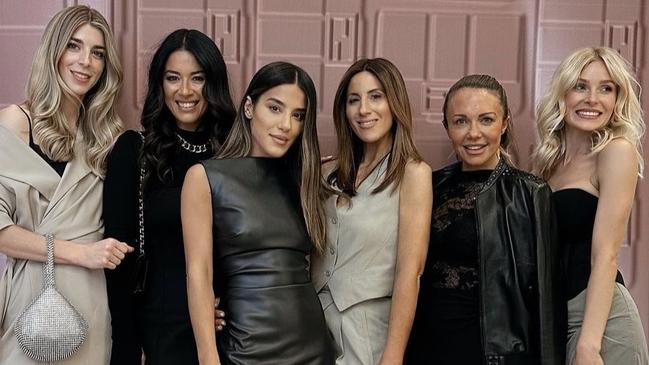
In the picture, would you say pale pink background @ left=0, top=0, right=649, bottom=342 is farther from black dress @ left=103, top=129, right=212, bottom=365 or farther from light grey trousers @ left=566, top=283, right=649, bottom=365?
light grey trousers @ left=566, top=283, right=649, bottom=365

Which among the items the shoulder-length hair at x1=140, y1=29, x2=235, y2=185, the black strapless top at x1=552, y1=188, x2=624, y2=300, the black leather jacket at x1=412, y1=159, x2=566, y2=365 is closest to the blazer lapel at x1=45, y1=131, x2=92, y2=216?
the shoulder-length hair at x1=140, y1=29, x2=235, y2=185

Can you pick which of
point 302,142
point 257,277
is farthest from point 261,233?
point 302,142

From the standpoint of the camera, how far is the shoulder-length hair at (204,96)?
8.75 ft

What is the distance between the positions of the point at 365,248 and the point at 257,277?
413 millimetres

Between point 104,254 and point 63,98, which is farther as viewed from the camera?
point 63,98

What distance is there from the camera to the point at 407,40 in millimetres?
3129

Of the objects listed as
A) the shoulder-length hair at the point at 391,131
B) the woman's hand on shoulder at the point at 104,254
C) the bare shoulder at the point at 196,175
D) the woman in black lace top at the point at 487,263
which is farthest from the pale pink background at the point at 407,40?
the bare shoulder at the point at 196,175

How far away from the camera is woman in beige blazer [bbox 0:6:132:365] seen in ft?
8.02

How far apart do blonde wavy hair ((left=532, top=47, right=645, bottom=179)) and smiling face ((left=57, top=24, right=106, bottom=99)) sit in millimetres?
1728

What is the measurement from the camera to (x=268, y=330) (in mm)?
2234

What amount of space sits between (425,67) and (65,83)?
1.50m

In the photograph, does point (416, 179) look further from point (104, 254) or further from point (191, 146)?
point (104, 254)

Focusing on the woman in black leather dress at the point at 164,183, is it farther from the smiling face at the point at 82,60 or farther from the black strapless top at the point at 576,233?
the black strapless top at the point at 576,233

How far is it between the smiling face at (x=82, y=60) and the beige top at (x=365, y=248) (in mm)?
1058
